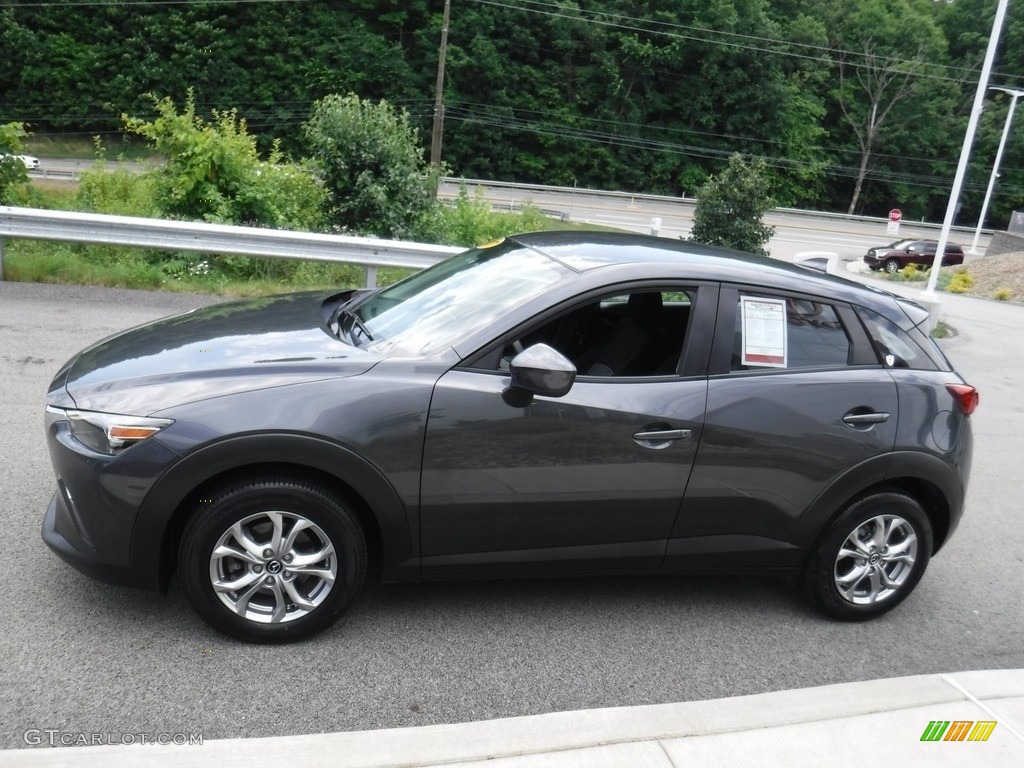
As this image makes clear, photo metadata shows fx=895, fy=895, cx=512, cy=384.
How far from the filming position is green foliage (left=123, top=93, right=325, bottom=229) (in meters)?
11.7

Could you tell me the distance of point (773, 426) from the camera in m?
3.83

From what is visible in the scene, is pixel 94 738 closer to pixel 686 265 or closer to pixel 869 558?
pixel 686 265

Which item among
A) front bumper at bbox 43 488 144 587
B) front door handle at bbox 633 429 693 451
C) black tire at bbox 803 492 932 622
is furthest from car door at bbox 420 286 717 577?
front bumper at bbox 43 488 144 587

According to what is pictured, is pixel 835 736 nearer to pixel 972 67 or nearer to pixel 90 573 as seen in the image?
pixel 90 573

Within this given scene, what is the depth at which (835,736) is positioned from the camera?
319cm

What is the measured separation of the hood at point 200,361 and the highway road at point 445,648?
90 centimetres

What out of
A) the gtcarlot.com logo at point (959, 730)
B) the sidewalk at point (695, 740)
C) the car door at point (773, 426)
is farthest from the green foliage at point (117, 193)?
the gtcarlot.com logo at point (959, 730)

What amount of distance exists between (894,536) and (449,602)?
2.09 m

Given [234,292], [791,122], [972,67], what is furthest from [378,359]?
[972,67]

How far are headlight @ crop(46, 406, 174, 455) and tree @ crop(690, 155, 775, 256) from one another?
47.5 ft

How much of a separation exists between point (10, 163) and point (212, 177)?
93.8 inches

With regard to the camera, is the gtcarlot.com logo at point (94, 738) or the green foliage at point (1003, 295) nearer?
the gtcarlot.com logo at point (94, 738)

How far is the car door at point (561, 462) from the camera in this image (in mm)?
3486

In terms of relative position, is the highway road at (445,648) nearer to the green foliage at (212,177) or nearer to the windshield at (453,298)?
the windshield at (453,298)
